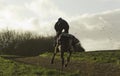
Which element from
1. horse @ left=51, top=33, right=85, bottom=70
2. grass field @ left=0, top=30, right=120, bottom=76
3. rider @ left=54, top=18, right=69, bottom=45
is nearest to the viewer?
grass field @ left=0, top=30, right=120, bottom=76

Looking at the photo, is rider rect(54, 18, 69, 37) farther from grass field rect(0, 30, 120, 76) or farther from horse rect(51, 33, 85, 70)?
grass field rect(0, 30, 120, 76)

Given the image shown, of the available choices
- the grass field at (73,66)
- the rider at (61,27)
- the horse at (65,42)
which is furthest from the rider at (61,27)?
the grass field at (73,66)

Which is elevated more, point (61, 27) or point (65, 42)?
point (61, 27)

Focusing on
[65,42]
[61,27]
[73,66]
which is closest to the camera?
[65,42]

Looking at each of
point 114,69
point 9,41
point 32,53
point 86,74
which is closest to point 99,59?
point 114,69

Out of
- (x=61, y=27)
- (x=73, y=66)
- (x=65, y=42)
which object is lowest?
(x=73, y=66)

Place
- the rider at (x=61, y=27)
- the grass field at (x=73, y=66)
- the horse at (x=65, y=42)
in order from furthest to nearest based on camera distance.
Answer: the rider at (x=61, y=27) → the horse at (x=65, y=42) → the grass field at (x=73, y=66)

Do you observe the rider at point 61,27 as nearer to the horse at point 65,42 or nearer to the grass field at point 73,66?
the horse at point 65,42

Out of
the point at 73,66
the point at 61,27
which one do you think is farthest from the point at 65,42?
the point at 73,66

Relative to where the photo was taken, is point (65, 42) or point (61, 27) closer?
point (65, 42)

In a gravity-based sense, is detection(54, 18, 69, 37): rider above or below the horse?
above

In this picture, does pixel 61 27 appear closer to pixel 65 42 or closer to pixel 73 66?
pixel 65 42

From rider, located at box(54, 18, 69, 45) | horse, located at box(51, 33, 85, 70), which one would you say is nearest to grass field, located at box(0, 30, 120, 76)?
horse, located at box(51, 33, 85, 70)

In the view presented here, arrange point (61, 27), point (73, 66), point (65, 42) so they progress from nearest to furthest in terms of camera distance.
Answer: point (65, 42) → point (61, 27) → point (73, 66)
